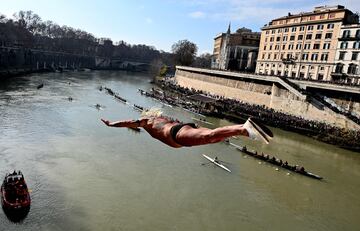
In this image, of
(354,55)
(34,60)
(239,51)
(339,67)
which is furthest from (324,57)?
(34,60)

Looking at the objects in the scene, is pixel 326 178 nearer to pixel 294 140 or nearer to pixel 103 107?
pixel 294 140

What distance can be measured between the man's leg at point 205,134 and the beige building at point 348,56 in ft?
184

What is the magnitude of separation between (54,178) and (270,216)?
14.5 metres

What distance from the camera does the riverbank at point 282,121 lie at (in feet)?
126

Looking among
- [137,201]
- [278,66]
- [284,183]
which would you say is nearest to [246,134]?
[137,201]

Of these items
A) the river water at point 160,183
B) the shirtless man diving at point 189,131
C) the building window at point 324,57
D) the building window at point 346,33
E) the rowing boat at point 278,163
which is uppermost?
the building window at point 346,33

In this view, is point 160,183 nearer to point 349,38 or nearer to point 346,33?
point 349,38

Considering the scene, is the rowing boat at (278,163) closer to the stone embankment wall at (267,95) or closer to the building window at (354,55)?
the stone embankment wall at (267,95)

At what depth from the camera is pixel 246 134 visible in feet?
9.27

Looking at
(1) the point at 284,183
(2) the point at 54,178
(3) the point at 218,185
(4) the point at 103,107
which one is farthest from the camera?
(4) the point at 103,107

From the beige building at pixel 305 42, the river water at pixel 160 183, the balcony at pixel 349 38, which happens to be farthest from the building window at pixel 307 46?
the river water at pixel 160 183

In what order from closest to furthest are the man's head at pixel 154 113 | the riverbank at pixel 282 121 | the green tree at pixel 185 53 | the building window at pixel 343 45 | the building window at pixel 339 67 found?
the man's head at pixel 154 113 → the riverbank at pixel 282 121 → the building window at pixel 343 45 → the building window at pixel 339 67 → the green tree at pixel 185 53

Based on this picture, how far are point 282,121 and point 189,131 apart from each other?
43.7 metres

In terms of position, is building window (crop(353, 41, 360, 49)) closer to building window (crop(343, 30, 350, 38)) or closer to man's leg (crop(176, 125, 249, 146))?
building window (crop(343, 30, 350, 38))
